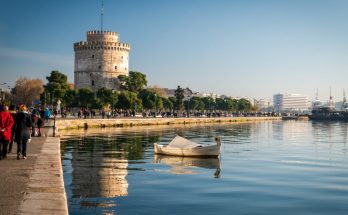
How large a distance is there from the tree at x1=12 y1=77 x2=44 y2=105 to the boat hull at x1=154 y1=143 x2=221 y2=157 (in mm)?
121354

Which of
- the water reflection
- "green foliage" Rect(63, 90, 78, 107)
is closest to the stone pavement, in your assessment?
the water reflection

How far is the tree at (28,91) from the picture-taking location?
145 metres

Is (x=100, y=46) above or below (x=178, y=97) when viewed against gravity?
above

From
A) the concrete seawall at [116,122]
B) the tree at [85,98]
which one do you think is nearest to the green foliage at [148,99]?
the concrete seawall at [116,122]

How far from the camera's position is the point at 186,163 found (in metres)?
25.3

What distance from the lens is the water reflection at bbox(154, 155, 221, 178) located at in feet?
72.4

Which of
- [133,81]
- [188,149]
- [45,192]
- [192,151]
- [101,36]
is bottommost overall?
[192,151]

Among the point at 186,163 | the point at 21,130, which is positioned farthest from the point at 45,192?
the point at 186,163

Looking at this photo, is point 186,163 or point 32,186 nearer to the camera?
point 32,186

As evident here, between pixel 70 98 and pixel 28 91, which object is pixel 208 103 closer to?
pixel 28 91

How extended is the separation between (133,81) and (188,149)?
92.1 m

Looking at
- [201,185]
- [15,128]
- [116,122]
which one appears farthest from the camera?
[116,122]

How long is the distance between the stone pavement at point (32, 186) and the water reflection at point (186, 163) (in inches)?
288

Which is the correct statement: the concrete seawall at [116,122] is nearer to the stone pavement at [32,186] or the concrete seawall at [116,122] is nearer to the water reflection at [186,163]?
the water reflection at [186,163]
